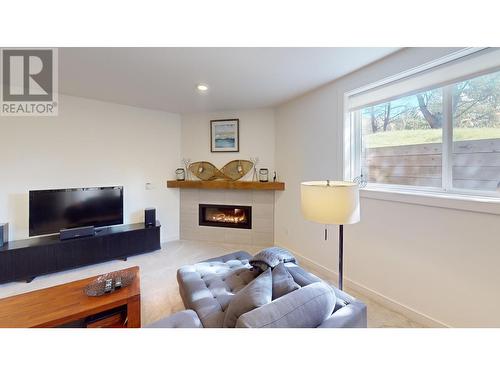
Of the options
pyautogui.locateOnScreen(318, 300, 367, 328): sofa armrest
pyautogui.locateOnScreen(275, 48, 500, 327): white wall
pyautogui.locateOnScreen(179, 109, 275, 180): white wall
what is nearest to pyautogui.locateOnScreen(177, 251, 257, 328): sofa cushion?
pyautogui.locateOnScreen(318, 300, 367, 328): sofa armrest

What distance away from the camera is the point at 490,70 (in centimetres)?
150

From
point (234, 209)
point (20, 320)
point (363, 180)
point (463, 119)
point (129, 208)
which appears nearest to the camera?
point (20, 320)

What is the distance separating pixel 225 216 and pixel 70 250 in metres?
2.28

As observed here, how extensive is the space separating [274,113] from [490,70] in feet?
8.59

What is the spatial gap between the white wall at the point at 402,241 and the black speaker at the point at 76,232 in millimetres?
2959

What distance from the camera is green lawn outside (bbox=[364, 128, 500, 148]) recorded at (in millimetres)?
1610

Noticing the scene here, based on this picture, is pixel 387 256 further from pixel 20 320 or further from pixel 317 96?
pixel 20 320

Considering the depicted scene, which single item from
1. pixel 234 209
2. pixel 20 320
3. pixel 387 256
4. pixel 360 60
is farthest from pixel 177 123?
pixel 387 256

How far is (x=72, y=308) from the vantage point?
4.85 feet

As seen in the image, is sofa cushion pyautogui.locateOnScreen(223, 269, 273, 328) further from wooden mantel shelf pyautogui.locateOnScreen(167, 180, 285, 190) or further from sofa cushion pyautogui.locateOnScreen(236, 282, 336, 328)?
wooden mantel shelf pyautogui.locateOnScreen(167, 180, 285, 190)

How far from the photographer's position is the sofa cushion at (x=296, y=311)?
93 cm

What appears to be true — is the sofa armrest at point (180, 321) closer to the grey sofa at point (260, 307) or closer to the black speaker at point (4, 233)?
the grey sofa at point (260, 307)

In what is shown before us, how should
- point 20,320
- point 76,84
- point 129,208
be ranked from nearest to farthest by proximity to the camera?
point 20,320 → point 76,84 → point 129,208

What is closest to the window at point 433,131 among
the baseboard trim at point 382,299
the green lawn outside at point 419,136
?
the green lawn outside at point 419,136
